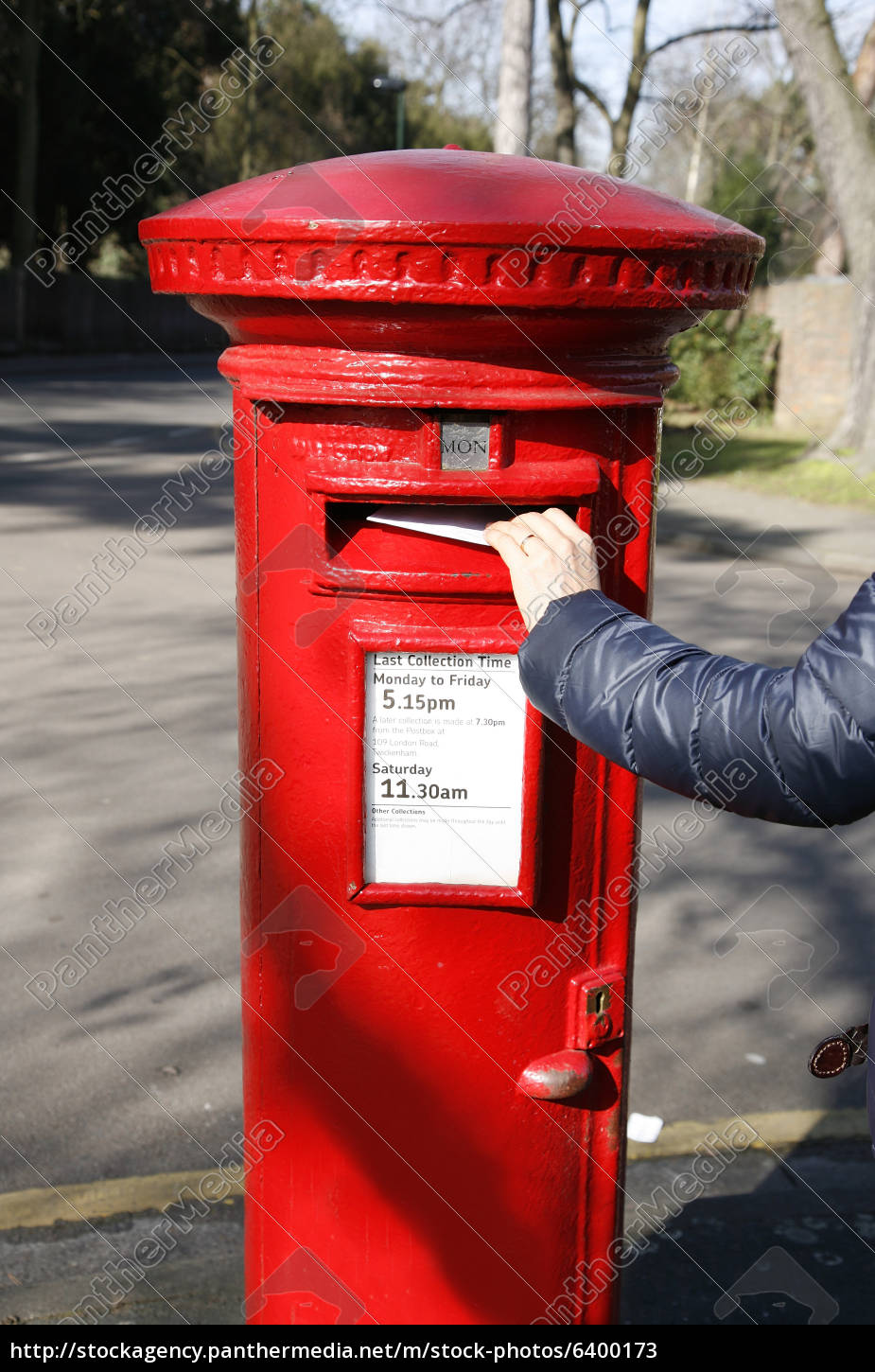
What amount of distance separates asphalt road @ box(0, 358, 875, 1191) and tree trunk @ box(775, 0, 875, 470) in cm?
572

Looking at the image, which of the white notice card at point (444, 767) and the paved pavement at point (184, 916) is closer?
the white notice card at point (444, 767)

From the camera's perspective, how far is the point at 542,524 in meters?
1.51

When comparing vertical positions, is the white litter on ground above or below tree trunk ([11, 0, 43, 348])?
below

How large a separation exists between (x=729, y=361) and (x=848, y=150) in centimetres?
618

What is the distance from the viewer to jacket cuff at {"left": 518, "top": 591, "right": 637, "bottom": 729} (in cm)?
140

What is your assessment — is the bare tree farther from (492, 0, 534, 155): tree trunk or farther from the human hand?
the human hand

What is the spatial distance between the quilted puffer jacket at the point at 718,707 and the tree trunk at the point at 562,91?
1847 centimetres

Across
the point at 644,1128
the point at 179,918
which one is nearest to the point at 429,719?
the point at 644,1128

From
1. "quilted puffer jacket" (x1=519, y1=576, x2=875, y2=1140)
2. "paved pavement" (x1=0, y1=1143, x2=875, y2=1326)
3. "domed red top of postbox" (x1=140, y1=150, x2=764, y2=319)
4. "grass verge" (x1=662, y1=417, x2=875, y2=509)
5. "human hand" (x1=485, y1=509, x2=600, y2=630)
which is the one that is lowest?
"paved pavement" (x1=0, y1=1143, x2=875, y2=1326)

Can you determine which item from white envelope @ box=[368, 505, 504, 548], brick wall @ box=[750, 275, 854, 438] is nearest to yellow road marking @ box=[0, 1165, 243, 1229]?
white envelope @ box=[368, 505, 504, 548]

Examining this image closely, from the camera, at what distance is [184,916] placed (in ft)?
13.0

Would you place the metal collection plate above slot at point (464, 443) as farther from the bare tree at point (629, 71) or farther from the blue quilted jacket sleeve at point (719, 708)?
the bare tree at point (629, 71)

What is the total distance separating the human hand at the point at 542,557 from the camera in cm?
147

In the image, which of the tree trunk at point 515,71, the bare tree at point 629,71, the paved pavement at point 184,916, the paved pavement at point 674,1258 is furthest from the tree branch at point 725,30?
the paved pavement at point 674,1258
